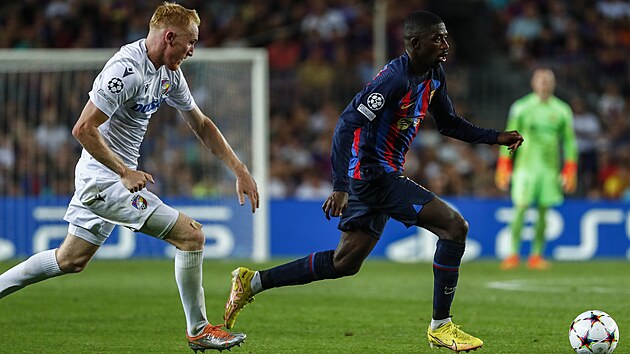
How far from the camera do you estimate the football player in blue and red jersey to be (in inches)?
283

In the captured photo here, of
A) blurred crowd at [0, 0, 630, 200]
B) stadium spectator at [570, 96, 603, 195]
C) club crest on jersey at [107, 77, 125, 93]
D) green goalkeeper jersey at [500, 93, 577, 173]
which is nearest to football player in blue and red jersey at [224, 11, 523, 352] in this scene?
club crest on jersey at [107, 77, 125, 93]

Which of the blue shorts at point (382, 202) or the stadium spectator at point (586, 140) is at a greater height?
the stadium spectator at point (586, 140)

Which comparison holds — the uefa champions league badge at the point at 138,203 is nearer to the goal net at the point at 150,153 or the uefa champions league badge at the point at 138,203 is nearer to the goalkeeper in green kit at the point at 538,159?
the goalkeeper in green kit at the point at 538,159

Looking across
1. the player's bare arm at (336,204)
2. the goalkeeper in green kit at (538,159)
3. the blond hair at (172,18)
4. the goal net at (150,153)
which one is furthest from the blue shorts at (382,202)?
the goal net at (150,153)

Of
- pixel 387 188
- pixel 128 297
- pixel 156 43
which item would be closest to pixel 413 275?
pixel 128 297

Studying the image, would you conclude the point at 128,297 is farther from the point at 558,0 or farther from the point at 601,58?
the point at 558,0

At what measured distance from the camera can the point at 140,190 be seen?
6727 millimetres

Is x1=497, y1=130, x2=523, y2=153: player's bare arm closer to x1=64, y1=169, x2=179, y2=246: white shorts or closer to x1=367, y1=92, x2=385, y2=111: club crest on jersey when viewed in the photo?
x1=367, y1=92, x2=385, y2=111: club crest on jersey

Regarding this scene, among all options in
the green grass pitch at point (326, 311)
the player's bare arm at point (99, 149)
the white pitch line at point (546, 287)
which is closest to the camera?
the player's bare arm at point (99, 149)

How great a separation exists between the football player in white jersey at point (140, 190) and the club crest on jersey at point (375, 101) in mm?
908

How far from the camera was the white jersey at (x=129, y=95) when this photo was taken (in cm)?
667

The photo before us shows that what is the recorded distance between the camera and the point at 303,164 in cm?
1956

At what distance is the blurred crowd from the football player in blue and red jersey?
31.7ft

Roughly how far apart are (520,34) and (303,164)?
19.2 feet
